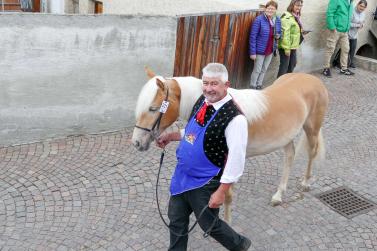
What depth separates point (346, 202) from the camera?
17.8 feet

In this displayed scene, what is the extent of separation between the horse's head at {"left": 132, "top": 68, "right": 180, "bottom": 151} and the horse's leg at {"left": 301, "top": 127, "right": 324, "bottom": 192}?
2.11 metres

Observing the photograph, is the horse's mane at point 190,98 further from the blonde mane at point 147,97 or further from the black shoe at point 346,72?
the black shoe at point 346,72

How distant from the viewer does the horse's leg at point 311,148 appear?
5.45m

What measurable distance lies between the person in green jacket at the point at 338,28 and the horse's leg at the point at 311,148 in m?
5.10

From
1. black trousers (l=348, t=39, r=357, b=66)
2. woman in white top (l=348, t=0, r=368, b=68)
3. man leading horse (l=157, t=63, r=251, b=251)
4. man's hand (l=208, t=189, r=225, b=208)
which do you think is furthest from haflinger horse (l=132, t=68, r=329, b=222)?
black trousers (l=348, t=39, r=357, b=66)

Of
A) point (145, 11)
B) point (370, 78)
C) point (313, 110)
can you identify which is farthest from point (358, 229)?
point (145, 11)

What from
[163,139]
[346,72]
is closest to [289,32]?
[346,72]

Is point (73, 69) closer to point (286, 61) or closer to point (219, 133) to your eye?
point (219, 133)

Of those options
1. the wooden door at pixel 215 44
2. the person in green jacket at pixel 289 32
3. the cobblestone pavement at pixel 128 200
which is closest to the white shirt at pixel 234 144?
the cobblestone pavement at pixel 128 200

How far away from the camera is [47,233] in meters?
4.48

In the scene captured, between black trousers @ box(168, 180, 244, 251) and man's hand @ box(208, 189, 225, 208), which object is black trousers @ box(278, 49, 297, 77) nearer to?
black trousers @ box(168, 180, 244, 251)

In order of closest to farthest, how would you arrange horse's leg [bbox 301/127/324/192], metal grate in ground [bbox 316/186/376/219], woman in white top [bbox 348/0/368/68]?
1. metal grate in ground [bbox 316/186/376/219]
2. horse's leg [bbox 301/127/324/192]
3. woman in white top [bbox 348/0/368/68]

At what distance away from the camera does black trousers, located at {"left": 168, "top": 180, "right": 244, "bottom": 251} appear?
362 cm

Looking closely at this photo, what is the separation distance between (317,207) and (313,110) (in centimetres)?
109
